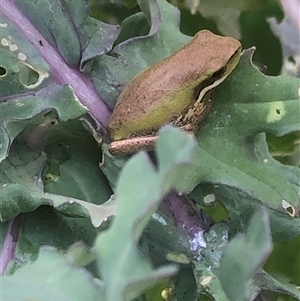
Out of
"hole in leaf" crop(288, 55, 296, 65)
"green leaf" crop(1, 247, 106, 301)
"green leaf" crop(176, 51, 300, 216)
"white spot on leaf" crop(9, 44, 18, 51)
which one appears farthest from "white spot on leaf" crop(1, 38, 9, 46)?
"hole in leaf" crop(288, 55, 296, 65)

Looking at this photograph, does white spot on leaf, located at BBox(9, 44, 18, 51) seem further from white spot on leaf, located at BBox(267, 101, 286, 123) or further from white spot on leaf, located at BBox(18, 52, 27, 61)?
white spot on leaf, located at BBox(267, 101, 286, 123)

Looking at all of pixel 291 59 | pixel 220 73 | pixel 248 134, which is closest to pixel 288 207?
pixel 248 134

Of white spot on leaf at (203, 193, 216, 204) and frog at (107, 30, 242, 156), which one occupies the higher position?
frog at (107, 30, 242, 156)

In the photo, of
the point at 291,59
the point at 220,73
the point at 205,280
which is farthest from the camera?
the point at 291,59

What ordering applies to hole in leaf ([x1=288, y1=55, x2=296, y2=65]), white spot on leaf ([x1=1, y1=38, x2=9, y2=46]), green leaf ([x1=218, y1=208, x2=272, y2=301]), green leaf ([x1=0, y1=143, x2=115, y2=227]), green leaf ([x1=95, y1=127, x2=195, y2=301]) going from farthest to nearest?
hole in leaf ([x1=288, y1=55, x2=296, y2=65])
white spot on leaf ([x1=1, y1=38, x2=9, y2=46])
green leaf ([x1=0, y1=143, x2=115, y2=227])
green leaf ([x1=218, y1=208, x2=272, y2=301])
green leaf ([x1=95, y1=127, x2=195, y2=301])

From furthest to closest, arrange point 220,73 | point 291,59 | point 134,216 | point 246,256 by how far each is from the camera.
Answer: point 291,59
point 220,73
point 246,256
point 134,216

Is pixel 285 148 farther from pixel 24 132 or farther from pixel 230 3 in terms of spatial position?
pixel 24 132

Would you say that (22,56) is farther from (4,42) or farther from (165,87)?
(165,87)

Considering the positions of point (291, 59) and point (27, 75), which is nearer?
point (27, 75)
